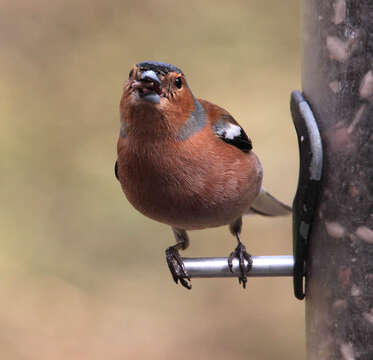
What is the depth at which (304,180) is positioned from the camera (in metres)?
4.00

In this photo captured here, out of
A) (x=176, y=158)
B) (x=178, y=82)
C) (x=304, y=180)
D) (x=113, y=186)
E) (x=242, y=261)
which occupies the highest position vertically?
(x=178, y=82)

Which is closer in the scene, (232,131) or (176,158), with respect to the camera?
(176,158)

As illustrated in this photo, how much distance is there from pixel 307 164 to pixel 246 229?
3816 millimetres

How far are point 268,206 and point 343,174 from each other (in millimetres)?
1529

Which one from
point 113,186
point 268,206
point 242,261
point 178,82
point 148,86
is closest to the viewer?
point 148,86

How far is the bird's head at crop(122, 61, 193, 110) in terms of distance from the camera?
12.4 feet

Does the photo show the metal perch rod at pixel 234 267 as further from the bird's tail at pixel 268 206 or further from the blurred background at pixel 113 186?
the blurred background at pixel 113 186

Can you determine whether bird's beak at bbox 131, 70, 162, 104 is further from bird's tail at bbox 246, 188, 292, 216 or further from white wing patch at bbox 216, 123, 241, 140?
Answer: bird's tail at bbox 246, 188, 292, 216

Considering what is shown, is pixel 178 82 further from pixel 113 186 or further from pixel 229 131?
pixel 113 186

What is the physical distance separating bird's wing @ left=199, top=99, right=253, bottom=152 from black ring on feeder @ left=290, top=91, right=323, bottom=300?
418 mm

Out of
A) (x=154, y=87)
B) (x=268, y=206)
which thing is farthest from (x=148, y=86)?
(x=268, y=206)

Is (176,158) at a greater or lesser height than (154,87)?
lesser

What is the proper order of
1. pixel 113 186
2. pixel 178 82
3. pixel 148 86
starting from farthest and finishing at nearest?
pixel 113 186 → pixel 178 82 → pixel 148 86

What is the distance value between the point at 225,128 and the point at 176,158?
0.53 metres
